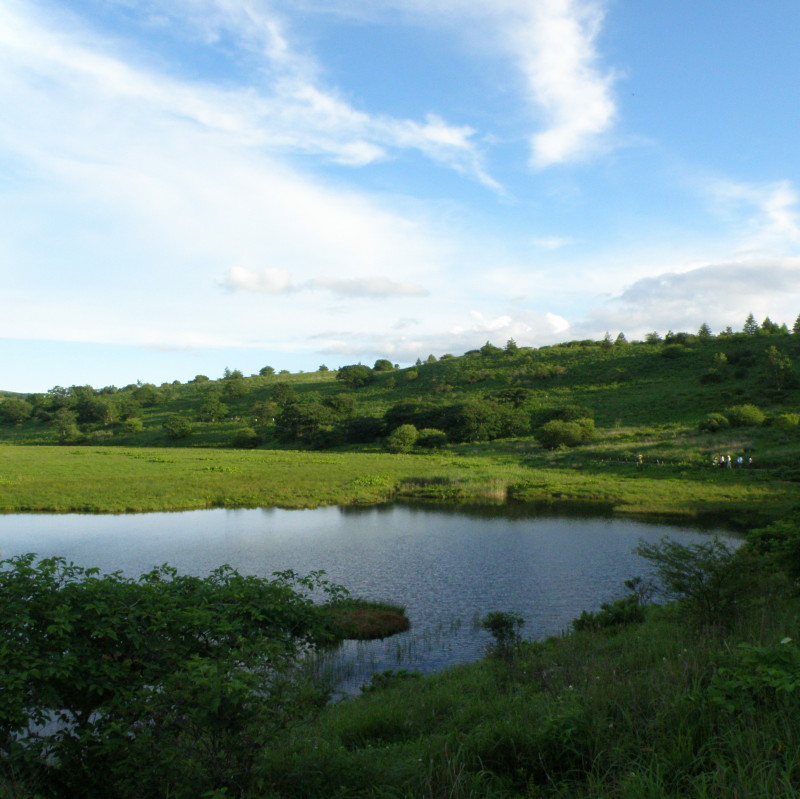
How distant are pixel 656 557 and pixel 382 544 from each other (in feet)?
53.3

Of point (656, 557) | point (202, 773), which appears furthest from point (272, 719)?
point (656, 557)

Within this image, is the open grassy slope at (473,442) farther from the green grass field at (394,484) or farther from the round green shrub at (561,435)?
the round green shrub at (561,435)

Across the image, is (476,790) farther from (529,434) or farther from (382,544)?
(529,434)

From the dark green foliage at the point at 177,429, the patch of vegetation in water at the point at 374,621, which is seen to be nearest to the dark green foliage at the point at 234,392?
the dark green foliage at the point at 177,429

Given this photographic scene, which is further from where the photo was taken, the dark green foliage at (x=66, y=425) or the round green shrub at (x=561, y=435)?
the dark green foliage at (x=66, y=425)

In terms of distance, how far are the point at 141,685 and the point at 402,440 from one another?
61.8 metres

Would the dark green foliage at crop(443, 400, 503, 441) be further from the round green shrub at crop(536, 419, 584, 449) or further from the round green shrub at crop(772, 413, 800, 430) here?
the round green shrub at crop(772, 413, 800, 430)

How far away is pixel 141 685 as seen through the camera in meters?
6.59

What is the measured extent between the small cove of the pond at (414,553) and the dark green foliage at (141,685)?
246 inches

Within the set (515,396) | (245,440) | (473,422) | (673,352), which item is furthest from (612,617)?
(673,352)

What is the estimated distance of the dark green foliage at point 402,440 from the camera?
67688mm

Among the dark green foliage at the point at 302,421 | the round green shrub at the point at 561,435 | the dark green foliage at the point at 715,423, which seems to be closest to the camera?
the dark green foliage at the point at 715,423

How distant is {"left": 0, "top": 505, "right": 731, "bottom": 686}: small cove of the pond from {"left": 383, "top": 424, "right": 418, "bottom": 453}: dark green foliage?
96.7 feet

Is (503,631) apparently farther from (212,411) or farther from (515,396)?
(212,411)
